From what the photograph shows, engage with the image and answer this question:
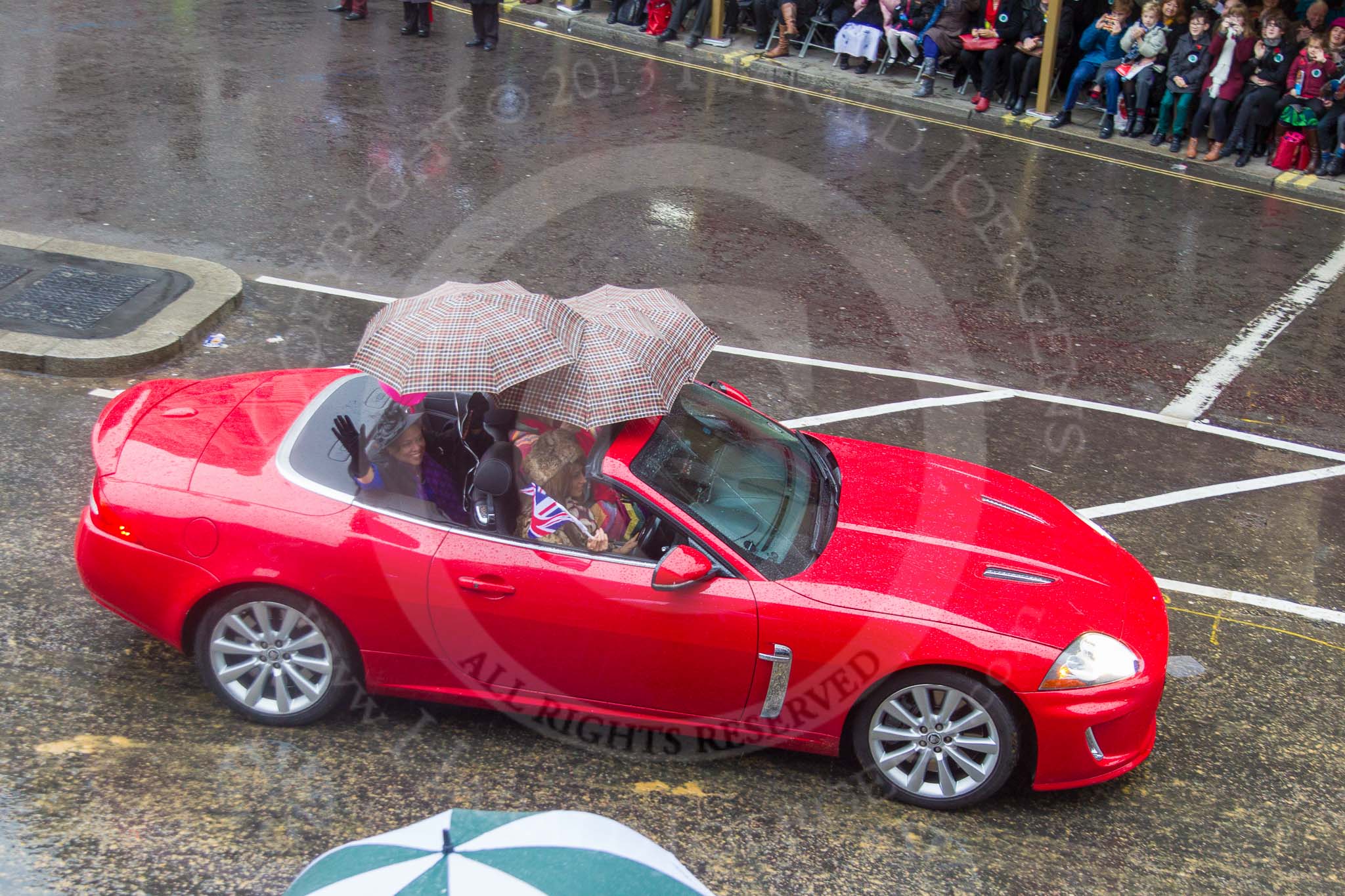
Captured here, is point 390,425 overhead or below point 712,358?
overhead

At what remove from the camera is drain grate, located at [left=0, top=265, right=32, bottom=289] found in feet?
28.3

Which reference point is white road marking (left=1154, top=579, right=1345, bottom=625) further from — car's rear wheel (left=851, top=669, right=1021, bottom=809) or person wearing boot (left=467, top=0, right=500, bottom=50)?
person wearing boot (left=467, top=0, right=500, bottom=50)

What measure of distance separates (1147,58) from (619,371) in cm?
1209

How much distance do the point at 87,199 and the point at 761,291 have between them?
589cm

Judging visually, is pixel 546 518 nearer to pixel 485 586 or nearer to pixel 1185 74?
pixel 485 586

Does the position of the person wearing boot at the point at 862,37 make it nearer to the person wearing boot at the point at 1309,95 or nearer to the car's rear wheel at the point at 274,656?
the person wearing boot at the point at 1309,95

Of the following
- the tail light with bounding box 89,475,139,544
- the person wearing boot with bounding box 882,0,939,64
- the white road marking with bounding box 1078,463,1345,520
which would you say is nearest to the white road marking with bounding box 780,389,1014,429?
the white road marking with bounding box 1078,463,1345,520

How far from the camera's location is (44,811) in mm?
4520

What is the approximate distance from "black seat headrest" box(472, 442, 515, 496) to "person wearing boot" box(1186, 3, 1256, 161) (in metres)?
12.0

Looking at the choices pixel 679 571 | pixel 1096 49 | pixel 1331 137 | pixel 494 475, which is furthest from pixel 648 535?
pixel 1096 49

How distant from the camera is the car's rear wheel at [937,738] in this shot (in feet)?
15.7

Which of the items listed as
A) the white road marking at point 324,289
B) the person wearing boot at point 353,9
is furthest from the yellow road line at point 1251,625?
the person wearing boot at point 353,9

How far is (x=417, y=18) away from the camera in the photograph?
54.2 ft

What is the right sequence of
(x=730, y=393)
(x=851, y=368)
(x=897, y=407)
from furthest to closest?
(x=851, y=368) → (x=897, y=407) → (x=730, y=393)
